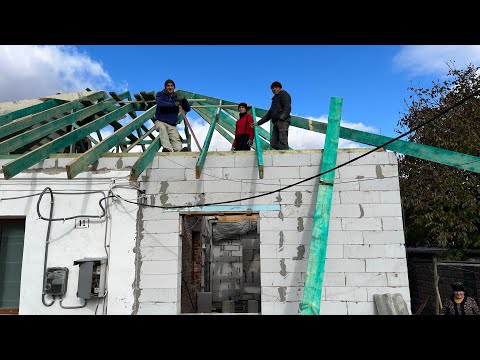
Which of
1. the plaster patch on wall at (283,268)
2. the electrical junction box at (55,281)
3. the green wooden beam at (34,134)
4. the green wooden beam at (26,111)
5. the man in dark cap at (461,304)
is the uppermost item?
the green wooden beam at (26,111)

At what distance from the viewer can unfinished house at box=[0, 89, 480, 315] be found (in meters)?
5.64

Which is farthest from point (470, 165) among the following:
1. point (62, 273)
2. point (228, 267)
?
point (228, 267)

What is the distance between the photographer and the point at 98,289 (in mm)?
5656

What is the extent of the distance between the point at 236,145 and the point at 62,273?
13.3 feet

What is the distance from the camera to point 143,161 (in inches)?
229

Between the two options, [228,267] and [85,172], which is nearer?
[85,172]

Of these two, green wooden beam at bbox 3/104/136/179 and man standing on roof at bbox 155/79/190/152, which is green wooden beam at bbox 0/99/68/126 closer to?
green wooden beam at bbox 3/104/136/179

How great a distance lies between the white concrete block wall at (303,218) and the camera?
18.5ft

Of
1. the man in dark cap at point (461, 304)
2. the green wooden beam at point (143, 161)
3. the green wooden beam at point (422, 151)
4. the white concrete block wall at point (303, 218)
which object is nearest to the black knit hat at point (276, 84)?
the green wooden beam at point (422, 151)

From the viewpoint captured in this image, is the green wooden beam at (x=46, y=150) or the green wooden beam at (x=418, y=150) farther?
the green wooden beam at (x=418, y=150)

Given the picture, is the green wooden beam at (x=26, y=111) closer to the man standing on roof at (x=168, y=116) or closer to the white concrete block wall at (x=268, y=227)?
the white concrete block wall at (x=268, y=227)

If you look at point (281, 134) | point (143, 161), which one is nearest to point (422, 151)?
point (281, 134)

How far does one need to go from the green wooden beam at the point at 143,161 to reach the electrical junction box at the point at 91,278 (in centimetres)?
148
